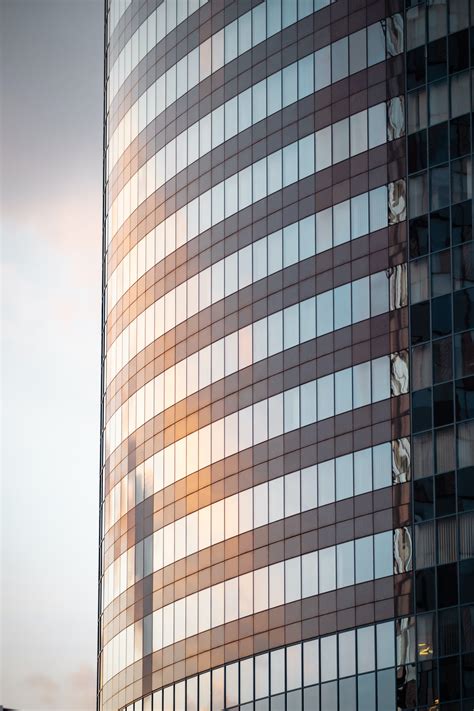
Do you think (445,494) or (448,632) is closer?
(448,632)

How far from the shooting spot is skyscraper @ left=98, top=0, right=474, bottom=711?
78.7m

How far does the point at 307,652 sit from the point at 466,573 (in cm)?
1257

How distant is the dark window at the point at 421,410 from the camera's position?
78.8m

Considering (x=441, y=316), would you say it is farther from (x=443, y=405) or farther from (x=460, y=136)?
→ (x=460, y=136)

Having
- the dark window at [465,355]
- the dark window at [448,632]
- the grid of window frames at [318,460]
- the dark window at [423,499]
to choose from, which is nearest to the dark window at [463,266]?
the dark window at [465,355]

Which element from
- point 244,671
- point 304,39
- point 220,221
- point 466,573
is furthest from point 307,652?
point 304,39

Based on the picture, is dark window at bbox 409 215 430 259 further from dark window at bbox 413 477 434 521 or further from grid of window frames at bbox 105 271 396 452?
dark window at bbox 413 477 434 521

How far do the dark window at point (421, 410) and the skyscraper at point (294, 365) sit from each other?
4.6 inches

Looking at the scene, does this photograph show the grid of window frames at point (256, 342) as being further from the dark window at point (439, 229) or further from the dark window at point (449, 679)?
the dark window at point (449, 679)

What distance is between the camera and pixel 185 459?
96.8 meters

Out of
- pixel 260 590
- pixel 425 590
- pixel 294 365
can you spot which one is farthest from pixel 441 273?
pixel 260 590

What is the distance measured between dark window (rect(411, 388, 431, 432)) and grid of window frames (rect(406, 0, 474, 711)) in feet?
0.17

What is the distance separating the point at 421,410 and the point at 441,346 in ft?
11.5

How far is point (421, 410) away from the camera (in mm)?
79188
